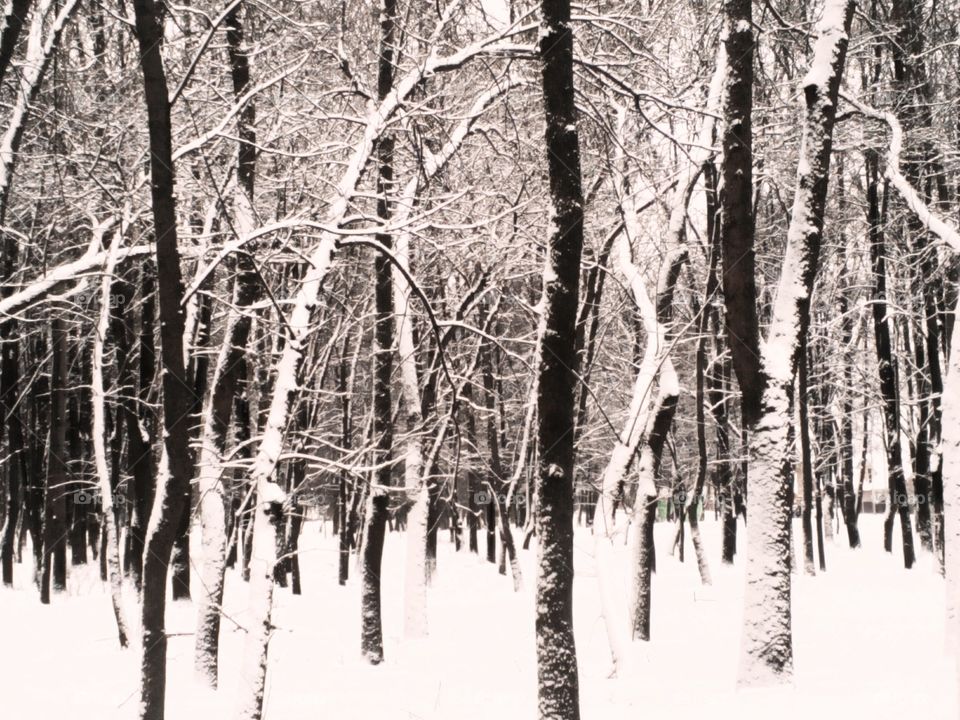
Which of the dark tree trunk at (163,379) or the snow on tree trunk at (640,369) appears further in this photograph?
the snow on tree trunk at (640,369)

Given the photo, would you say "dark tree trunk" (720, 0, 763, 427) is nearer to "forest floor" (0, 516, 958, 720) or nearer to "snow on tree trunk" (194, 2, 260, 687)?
"forest floor" (0, 516, 958, 720)

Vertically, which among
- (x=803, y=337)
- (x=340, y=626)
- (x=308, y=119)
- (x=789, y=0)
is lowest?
(x=340, y=626)

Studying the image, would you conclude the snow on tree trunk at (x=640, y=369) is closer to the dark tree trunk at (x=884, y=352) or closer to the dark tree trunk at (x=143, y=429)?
the dark tree trunk at (x=143, y=429)

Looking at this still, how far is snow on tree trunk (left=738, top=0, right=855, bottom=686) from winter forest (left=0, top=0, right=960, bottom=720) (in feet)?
0.10

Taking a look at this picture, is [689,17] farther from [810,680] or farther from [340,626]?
[340,626]

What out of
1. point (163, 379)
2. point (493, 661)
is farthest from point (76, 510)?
point (163, 379)

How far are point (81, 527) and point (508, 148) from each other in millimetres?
15942

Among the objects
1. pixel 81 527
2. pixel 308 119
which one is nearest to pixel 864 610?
pixel 308 119

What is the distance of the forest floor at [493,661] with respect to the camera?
24.7ft

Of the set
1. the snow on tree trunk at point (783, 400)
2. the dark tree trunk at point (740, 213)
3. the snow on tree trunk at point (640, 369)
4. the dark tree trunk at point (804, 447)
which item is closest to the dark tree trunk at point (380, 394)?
the snow on tree trunk at point (640, 369)

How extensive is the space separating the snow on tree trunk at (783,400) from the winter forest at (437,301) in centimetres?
3

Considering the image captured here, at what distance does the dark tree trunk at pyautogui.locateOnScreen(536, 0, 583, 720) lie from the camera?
6320mm

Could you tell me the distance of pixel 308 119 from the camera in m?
10.4

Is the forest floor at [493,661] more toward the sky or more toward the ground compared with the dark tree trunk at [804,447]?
more toward the ground
